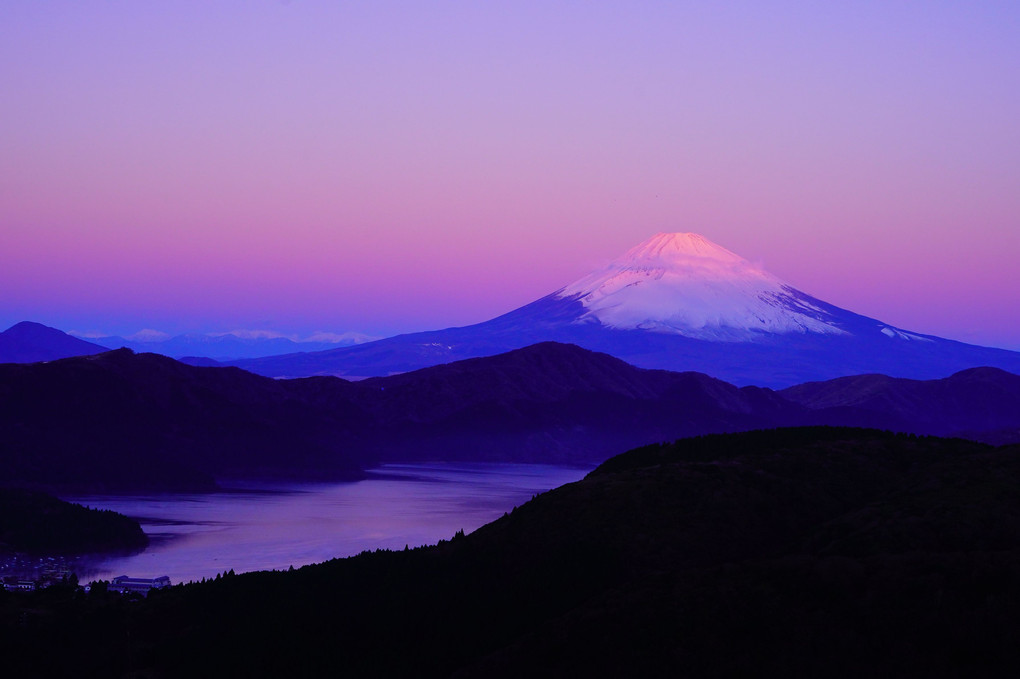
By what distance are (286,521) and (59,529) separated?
28270 millimetres

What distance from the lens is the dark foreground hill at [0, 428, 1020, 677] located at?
131 ft

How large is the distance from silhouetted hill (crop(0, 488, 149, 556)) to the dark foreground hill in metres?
47.7

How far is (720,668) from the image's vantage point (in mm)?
38906

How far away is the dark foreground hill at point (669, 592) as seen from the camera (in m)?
40.0

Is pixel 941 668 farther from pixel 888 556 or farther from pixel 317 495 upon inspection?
pixel 317 495

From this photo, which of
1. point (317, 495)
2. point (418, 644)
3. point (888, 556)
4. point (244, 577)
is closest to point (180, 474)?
point (317, 495)

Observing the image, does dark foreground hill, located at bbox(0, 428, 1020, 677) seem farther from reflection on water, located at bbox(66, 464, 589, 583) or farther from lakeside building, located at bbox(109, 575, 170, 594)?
reflection on water, located at bbox(66, 464, 589, 583)

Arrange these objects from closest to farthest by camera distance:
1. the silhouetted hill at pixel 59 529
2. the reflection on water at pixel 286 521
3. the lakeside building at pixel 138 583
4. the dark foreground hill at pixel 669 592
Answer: the dark foreground hill at pixel 669 592 < the lakeside building at pixel 138 583 < the reflection on water at pixel 286 521 < the silhouetted hill at pixel 59 529

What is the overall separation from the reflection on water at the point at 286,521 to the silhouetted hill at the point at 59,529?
3.49 meters

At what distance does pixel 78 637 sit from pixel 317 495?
391 feet

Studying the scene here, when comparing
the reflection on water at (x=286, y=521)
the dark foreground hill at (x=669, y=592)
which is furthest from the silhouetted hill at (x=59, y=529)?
the dark foreground hill at (x=669, y=592)

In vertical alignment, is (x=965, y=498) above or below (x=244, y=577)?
above

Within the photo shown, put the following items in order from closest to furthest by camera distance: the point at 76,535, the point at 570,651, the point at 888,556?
1. the point at 570,651
2. the point at 888,556
3. the point at 76,535

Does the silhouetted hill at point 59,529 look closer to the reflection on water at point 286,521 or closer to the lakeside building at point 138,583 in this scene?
the reflection on water at point 286,521
